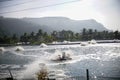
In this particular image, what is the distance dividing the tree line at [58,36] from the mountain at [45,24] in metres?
0.08

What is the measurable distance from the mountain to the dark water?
38 cm

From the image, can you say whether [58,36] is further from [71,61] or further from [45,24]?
[71,61]

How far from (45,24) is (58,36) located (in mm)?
392

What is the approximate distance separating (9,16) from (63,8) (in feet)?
4.50

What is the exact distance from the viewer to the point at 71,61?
4.60 metres

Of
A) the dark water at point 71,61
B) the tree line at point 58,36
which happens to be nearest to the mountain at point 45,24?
the tree line at point 58,36

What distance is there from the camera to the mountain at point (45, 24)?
4484 mm


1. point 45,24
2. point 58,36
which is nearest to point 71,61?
point 58,36

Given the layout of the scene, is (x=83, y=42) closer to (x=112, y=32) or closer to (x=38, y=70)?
(x=112, y=32)

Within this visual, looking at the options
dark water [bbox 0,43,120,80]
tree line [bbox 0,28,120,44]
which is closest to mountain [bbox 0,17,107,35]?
tree line [bbox 0,28,120,44]

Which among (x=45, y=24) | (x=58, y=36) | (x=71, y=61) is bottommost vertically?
(x=71, y=61)

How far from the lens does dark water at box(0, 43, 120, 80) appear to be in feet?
14.0

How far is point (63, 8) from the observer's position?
4.86 m

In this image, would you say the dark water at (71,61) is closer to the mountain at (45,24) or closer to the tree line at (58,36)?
the tree line at (58,36)
